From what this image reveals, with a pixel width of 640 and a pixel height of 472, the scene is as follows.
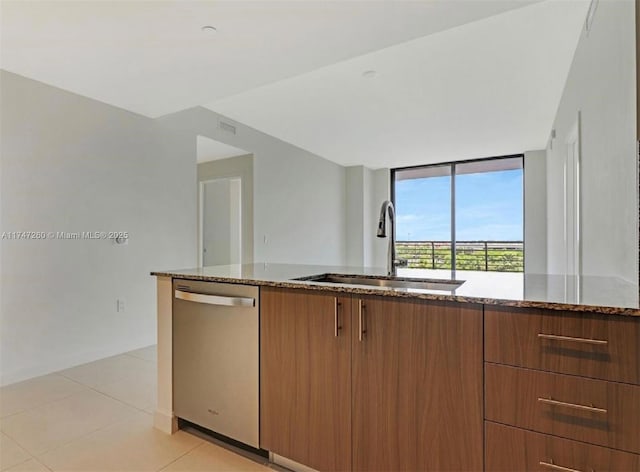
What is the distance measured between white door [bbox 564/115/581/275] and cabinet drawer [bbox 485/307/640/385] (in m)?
1.84

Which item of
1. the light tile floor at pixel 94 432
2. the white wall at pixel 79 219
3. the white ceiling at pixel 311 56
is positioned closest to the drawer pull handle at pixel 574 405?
the light tile floor at pixel 94 432

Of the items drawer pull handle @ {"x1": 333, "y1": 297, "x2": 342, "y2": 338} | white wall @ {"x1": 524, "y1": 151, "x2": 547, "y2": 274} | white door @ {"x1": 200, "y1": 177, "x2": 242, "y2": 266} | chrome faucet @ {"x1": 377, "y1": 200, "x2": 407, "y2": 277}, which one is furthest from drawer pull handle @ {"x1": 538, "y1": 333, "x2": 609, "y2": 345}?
white door @ {"x1": 200, "y1": 177, "x2": 242, "y2": 266}

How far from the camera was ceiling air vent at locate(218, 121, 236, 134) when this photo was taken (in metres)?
4.36

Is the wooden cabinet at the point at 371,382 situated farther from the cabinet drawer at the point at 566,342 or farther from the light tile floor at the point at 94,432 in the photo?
the light tile floor at the point at 94,432

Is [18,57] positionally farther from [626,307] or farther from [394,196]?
[394,196]

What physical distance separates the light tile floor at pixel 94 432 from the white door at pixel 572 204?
8.59 ft

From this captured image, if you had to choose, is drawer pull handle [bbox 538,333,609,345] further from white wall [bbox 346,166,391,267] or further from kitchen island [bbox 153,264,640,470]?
white wall [bbox 346,166,391,267]

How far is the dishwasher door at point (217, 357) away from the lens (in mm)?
A: 1642

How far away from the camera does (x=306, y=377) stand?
1.47 m

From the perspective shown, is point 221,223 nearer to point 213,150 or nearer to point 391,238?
point 213,150

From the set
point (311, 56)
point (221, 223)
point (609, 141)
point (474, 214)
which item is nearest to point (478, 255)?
point (474, 214)

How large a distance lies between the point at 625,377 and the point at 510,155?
20.9 feet

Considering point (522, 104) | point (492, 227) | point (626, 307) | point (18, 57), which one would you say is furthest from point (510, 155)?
point (18, 57)

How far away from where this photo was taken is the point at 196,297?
1.79 metres
